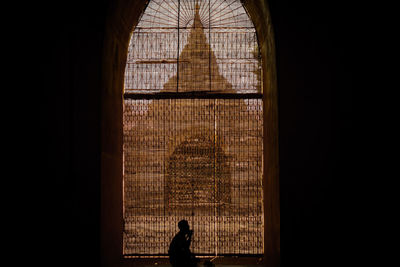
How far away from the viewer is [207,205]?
21.8 ft

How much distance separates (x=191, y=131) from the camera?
22.7 feet

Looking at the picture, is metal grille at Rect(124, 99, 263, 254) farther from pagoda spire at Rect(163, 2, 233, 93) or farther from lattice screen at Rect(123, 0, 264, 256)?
pagoda spire at Rect(163, 2, 233, 93)

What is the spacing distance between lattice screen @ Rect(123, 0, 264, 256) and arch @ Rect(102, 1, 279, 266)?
0.63m

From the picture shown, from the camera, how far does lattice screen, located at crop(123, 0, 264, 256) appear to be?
21.5 feet

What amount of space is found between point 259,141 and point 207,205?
142cm
